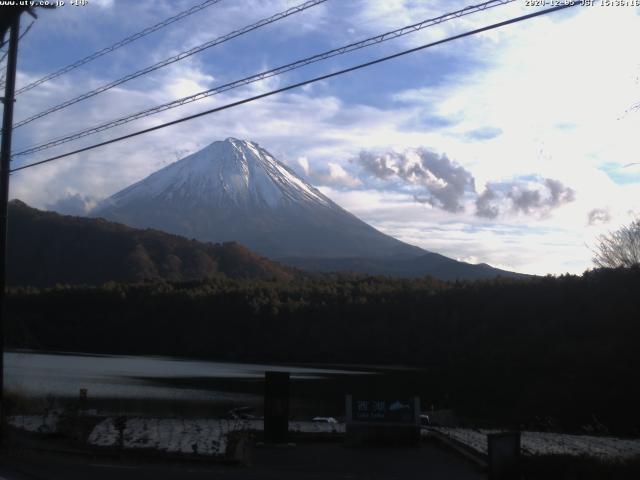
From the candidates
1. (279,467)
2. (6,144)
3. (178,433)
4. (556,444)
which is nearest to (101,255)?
(6,144)

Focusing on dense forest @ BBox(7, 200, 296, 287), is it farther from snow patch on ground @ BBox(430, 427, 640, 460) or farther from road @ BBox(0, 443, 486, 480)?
road @ BBox(0, 443, 486, 480)

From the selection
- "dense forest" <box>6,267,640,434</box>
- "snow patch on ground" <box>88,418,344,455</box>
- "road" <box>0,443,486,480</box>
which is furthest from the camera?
"dense forest" <box>6,267,640,434</box>

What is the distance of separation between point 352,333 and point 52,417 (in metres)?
77.1

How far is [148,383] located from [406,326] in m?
49.2

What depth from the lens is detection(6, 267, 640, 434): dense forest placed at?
54.8 metres

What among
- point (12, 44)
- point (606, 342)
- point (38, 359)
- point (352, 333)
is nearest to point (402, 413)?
point (12, 44)

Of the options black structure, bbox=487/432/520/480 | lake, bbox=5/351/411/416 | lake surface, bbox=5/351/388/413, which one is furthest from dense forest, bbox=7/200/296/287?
black structure, bbox=487/432/520/480

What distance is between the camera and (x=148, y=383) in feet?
158

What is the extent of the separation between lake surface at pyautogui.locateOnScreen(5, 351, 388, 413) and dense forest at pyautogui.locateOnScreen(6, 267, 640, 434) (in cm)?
608

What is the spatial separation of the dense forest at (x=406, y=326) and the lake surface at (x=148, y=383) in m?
6.08

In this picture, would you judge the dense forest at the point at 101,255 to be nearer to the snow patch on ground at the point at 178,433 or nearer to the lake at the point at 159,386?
the lake at the point at 159,386

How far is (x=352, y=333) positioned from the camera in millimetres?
95062

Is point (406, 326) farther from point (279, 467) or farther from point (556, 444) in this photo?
point (279, 467)

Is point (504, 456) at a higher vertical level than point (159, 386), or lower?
higher
